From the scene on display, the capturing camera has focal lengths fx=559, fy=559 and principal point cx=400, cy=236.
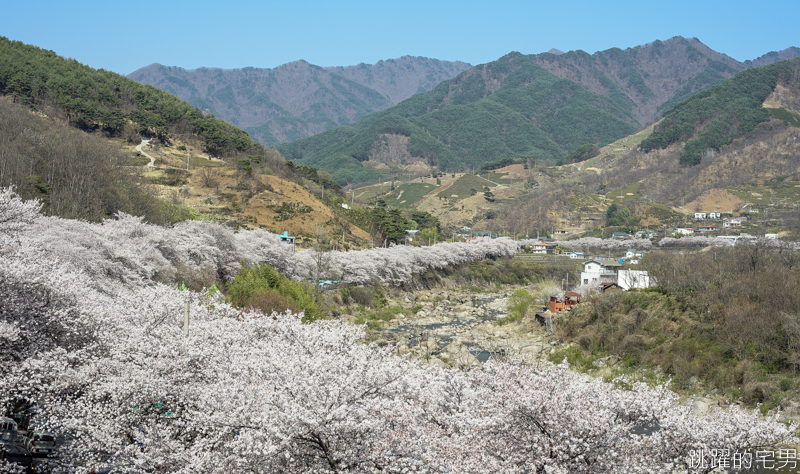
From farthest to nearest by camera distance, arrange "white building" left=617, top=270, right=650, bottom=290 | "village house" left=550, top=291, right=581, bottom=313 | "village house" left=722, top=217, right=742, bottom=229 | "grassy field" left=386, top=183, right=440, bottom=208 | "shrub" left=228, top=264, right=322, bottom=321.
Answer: "grassy field" left=386, top=183, right=440, bottom=208, "village house" left=722, top=217, right=742, bottom=229, "white building" left=617, top=270, right=650, bottom=290, "village house" left=550, top=291, right=581, bottom=313, "shrub" left=228, top=264, right=322, bottom=321

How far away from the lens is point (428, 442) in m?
11.0

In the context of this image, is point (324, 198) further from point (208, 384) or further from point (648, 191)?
point (648, 191)

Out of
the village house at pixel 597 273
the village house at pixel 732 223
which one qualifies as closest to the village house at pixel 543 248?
the village house at pixel 732 223

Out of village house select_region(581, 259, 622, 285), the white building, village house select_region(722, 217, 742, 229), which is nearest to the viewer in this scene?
the white building

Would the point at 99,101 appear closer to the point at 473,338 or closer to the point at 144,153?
the point at 144,153

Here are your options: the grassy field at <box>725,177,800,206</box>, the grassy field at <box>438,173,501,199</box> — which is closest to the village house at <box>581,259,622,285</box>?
the grassy field at <box>725,177,800,206</box>

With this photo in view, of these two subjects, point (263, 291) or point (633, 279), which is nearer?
point (263, 291)

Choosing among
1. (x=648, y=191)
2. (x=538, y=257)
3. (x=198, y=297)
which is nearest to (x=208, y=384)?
(x=198, y=297)

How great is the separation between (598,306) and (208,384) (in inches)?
1409

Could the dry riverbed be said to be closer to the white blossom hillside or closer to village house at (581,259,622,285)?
village house at (581,259,622,285)

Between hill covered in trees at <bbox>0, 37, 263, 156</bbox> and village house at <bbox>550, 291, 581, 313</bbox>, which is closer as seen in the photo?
village house at <bbox>550, 291, 581, 313</bbox>

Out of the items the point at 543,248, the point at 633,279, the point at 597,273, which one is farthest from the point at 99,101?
the point at 633,279

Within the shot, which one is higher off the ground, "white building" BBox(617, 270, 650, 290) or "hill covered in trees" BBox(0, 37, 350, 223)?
"hill covered in trees" BBox(0, 37, 350, 223)

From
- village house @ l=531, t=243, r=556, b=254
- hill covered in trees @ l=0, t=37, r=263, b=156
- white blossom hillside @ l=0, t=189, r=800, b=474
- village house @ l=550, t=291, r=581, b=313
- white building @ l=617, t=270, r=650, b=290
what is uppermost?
hill covered in trees @ l=0, t=37, r=263, b=156
